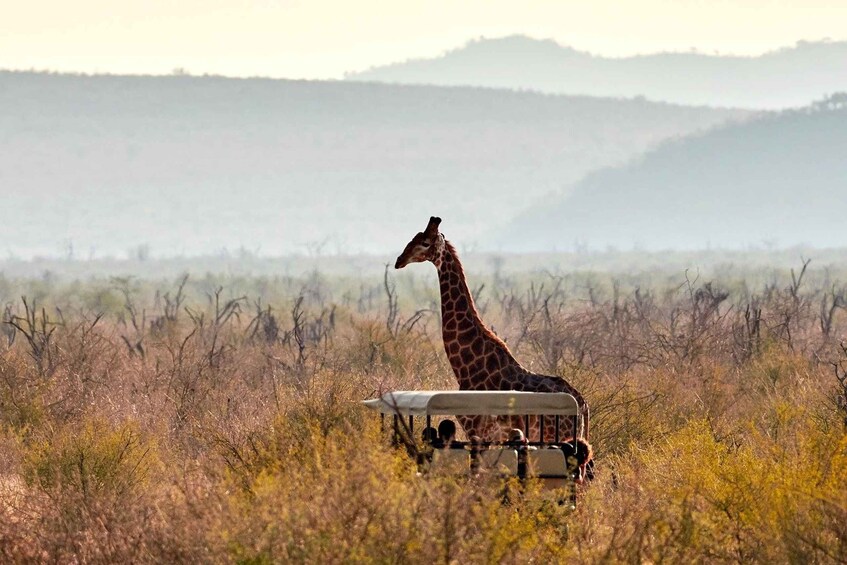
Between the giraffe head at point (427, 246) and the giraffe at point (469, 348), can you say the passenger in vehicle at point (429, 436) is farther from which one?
the giraffe head at point (427, 246)

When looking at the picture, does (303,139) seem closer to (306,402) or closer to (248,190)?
(248,190)

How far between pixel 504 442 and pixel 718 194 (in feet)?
479

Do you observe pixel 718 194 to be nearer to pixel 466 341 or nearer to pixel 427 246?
pixel 427 246

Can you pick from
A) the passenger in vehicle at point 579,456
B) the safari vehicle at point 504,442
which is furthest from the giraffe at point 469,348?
the safari vehicle at point 504,442

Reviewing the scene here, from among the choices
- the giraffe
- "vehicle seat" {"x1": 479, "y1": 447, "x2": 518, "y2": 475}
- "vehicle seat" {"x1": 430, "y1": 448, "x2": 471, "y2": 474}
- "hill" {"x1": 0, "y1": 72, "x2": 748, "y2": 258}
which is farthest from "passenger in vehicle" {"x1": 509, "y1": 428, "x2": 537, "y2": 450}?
"hill" {"x1": 0, "y1": 72, "x2": 748, "y2": 258}

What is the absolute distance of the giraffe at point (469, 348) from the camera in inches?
460

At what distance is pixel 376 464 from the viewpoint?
784 centimetres

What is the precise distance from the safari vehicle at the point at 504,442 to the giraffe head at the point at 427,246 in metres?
2.43

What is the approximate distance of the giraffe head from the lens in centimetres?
1294

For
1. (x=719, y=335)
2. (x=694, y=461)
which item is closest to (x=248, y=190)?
(x=719, y=335)

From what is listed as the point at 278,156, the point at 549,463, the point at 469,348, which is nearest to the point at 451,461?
the point at 549,463

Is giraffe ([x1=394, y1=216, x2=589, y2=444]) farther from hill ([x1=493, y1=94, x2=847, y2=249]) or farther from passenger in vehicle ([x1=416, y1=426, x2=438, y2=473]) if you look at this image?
hill ([x1=493, y1=94, x2=847, y2=249])

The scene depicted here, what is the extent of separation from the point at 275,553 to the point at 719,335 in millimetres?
14075

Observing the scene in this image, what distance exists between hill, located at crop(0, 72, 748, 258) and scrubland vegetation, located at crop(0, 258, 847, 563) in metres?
122
